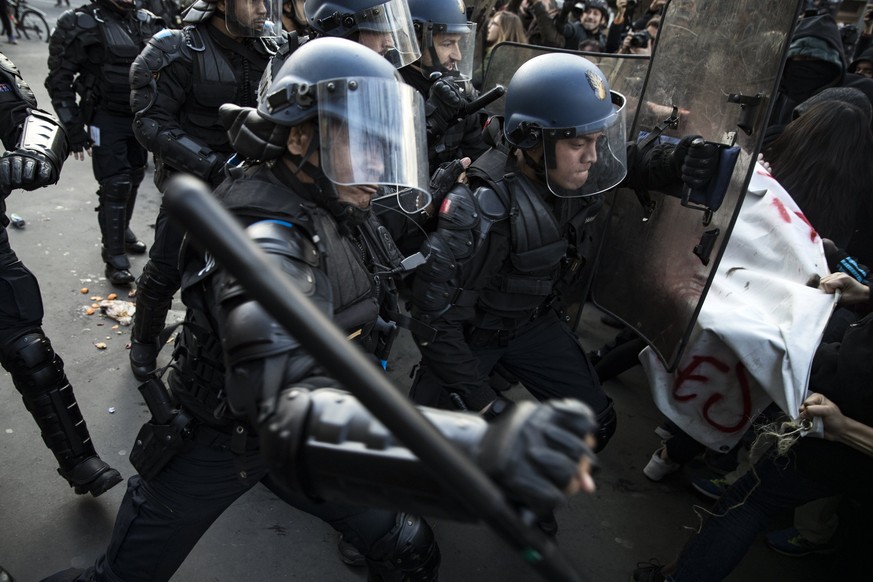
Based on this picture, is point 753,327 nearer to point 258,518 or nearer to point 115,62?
point 258,518

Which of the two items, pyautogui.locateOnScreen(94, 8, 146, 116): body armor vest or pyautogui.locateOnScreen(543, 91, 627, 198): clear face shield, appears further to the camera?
pyautogui.locateOnScreen(94, 8, 146, 116): body armor vest

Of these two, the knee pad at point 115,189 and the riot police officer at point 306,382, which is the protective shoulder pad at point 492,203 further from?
the knee pad at point 115,189

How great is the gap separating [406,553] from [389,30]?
238cm

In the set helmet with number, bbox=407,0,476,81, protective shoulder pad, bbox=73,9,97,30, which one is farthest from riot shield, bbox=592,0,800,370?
protective shoulder pad, bbox=73,9,97,30

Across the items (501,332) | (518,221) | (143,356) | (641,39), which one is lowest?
(143,356)

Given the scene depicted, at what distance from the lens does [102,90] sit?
168 inches

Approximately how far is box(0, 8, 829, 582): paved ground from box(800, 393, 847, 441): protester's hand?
112cm

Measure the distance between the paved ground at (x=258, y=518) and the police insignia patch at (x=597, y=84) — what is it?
1625 millimetres

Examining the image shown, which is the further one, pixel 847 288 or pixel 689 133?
pixel 689 133

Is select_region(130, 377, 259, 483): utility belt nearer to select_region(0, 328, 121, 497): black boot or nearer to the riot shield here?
select_region(0, 328, 121, 497): black boot

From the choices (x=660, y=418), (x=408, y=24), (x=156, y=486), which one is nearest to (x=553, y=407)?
(x=156, y=486)

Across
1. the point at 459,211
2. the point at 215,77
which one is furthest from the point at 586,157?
the point at 215,77

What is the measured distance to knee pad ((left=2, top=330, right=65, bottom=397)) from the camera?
2.46 m

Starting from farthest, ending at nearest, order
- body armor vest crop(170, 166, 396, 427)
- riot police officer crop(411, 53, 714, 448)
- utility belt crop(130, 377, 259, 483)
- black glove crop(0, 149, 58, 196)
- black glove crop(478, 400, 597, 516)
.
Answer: riot police officer crop(411, 53, 714, 448)
black glove crop(0, 149, 58, 196)
utility belt crop(130, 377, 259, 483)
body armor vest crop(170, 166, 396, 427)
black glove crop(478, 400, 597, 516)
